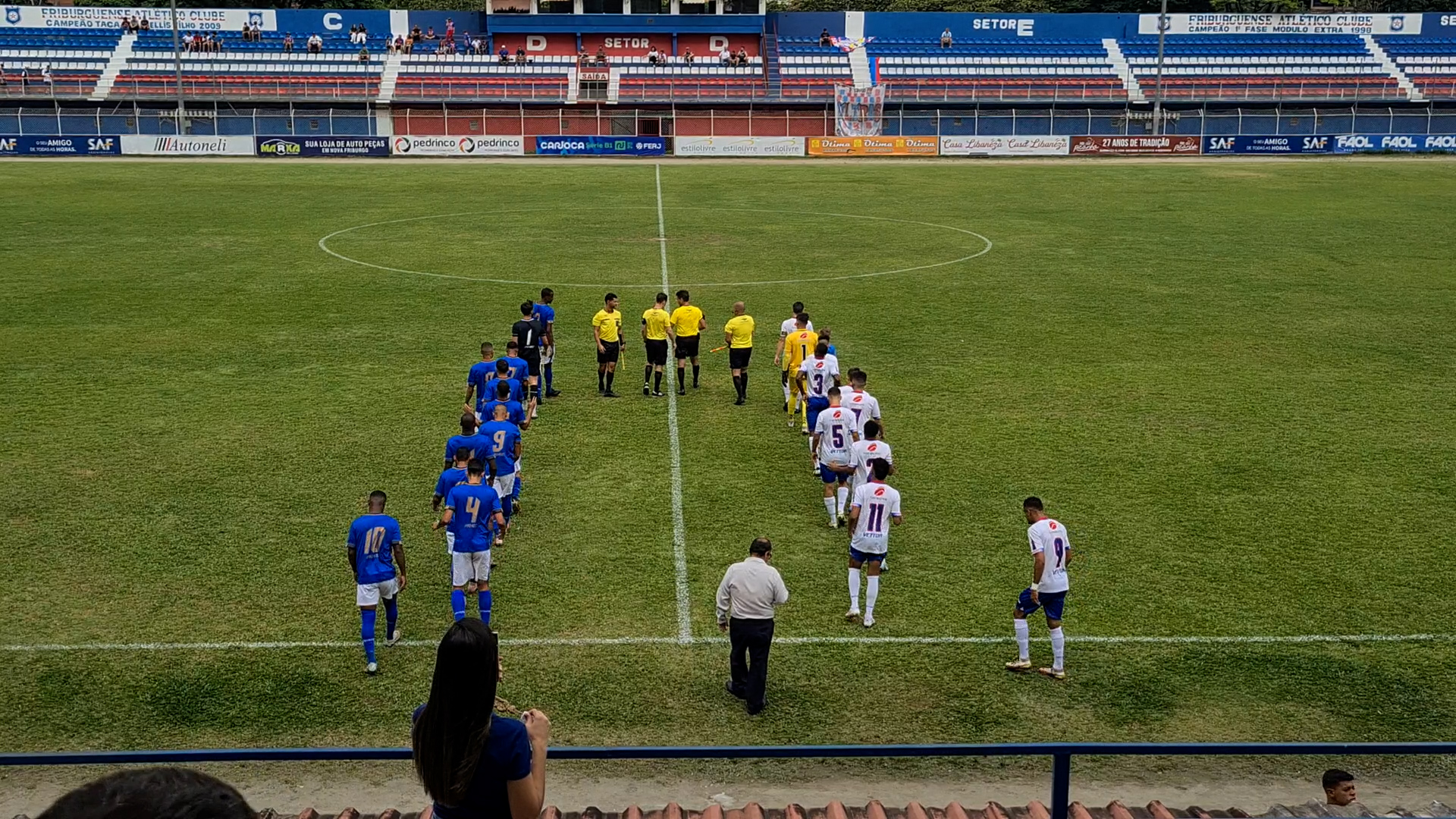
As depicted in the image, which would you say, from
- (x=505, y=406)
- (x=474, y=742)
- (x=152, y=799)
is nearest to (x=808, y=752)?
(x=474, y=742)

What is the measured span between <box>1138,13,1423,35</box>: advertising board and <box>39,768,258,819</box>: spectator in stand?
8723 cm

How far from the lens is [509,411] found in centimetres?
1603

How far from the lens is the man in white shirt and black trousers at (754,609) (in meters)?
10.8

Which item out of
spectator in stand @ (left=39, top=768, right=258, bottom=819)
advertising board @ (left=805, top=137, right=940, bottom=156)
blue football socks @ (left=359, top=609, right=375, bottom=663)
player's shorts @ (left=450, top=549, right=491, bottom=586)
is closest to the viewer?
spectator in stand @ (left=39, top=768, right=258, bottom=819)

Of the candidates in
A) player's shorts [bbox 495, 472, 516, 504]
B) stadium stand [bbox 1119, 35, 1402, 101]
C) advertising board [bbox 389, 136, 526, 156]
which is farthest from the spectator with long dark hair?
stadium stand [bbox 1119, 35, 1402, 101]

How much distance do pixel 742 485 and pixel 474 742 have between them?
12.3m

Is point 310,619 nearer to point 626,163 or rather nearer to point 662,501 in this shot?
point 662,501

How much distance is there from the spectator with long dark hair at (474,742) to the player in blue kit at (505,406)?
421 inches

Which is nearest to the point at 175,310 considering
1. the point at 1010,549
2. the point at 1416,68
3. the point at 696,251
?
the point at 696,251

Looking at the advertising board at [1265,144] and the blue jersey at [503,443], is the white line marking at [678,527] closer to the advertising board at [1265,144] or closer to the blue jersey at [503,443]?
the blue jersey at [503,443]

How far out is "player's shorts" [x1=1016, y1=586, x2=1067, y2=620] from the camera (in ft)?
37.4

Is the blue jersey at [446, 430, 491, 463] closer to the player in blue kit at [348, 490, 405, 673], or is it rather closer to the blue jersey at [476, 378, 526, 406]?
the blue jersey at [476, 378, 526, 406]

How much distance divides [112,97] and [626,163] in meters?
30.6

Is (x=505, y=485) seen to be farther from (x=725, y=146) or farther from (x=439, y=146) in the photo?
(x=725, y=146)
